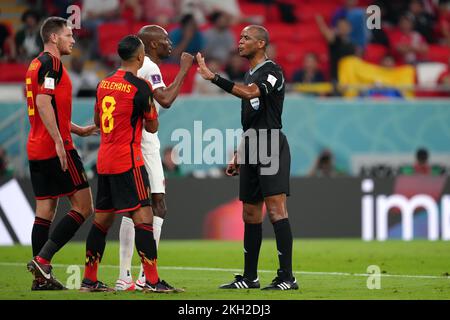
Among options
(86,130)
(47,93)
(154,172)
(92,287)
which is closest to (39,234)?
(92,287)

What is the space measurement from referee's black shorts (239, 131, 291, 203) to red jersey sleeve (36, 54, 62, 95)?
1.97 m

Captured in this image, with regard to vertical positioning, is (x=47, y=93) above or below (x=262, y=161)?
above

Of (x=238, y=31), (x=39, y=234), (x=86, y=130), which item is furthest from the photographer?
(x=238, y=31)

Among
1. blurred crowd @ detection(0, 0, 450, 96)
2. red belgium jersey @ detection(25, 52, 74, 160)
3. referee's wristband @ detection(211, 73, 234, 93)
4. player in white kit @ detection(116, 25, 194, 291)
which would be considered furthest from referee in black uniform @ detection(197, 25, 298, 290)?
blurred crowd @ detection(0, 0, 450, 96)

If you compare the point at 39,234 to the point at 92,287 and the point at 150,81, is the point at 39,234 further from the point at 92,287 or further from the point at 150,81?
the point at 150,81

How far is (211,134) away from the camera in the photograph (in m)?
16.7

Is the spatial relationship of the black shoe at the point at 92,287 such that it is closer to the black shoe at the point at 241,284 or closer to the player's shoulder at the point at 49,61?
the black shoe at the point at 241,284

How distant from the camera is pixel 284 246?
9.92 m

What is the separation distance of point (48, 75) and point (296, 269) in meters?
3.97

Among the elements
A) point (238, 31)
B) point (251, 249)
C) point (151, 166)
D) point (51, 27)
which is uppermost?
point (238, 31)

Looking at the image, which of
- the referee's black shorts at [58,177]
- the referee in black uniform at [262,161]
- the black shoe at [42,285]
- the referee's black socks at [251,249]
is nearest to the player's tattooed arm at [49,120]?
the referee's black shorts at [58,177]

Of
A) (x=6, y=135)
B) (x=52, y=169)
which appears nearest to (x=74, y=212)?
(x=52, y=169)

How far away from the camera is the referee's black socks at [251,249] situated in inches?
403

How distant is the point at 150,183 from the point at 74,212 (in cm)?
77
